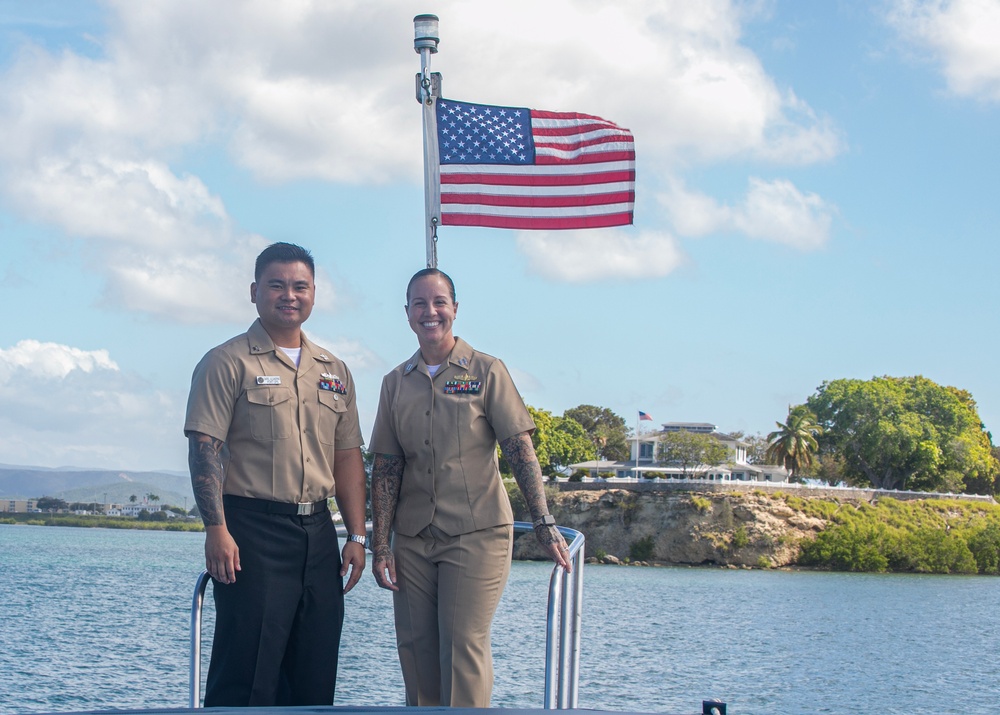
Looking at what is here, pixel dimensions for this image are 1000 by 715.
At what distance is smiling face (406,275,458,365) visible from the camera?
177 inches

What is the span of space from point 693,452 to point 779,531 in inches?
699

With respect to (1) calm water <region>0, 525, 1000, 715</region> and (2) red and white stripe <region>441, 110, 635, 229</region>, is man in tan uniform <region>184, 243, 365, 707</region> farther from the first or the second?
(1) calm water <region>0, 525, 1000, 715</region>

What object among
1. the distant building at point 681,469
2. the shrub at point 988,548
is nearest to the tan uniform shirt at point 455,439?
the shrub at point 988,548

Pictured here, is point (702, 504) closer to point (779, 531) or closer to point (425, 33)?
point (779, 531)

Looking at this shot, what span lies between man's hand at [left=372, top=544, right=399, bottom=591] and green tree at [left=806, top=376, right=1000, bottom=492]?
7517 centimetres

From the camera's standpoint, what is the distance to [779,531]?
63.5m

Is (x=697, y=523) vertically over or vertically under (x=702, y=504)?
under

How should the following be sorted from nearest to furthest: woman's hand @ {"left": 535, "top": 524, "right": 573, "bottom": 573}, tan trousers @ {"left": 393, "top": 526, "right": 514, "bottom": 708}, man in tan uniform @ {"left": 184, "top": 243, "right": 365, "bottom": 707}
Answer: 1. woman's hand @ {"left": 535, "top": 524, "right": 573, "bottom": 573}
2. man in tan uniform @ {"left": 184, "top": 243, "right": 365, "bottom": 707}
3. tan trousers @ {"left": 393, "top": 526, "right": 514, "bottom": 708}

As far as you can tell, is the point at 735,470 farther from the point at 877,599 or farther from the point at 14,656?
the point at 14,656

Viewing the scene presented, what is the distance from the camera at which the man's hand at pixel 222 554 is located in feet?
13.4

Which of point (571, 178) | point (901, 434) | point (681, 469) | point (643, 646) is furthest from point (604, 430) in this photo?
point (571, 178)

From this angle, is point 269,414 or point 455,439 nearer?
point 269,414

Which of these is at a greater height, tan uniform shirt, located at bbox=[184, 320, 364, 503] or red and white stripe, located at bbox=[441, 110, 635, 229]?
red and white stripe, located at bbox=[441, 110, 635, 229]

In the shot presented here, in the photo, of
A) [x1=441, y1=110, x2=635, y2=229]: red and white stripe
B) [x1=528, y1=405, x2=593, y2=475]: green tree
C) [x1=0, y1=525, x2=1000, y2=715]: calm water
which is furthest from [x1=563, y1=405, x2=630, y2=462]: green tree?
[x1=441, y1=110, x2=635, y2=229]: red and white stripe
